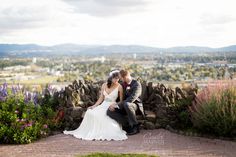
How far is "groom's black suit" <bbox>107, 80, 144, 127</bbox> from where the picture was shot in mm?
9289

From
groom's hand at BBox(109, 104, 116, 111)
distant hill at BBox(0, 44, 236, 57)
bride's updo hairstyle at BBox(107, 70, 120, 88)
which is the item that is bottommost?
distant hill at BBox(0, 44, 236, 57)

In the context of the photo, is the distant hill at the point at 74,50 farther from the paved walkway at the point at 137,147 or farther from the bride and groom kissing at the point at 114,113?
the paved walkway at the point at 137,147

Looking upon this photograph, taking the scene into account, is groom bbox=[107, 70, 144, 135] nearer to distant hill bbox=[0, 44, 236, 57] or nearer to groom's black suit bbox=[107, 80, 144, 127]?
groom's black suit bbox=[107, 80, 144, 127]

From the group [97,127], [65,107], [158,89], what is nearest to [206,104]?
[158,89]

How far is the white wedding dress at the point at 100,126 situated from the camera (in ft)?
29.5

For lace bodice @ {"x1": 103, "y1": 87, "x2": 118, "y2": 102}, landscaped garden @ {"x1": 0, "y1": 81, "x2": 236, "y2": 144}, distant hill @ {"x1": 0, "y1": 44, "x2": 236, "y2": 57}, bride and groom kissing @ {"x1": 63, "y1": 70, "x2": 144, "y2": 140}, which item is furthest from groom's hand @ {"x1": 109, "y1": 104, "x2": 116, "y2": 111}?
distant hill @ {"x1": 0, "y1": 44, "x2": 236, "y2": 57}

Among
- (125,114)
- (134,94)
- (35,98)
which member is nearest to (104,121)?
(125,114)

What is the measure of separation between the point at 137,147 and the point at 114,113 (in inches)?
62.4

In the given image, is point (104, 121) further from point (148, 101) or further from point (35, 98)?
point (35, 98)

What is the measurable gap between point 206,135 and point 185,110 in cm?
113

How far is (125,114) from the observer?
957 centimetres

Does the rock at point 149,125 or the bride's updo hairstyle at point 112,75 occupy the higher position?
the bride's updo hairstyle at point 112,75

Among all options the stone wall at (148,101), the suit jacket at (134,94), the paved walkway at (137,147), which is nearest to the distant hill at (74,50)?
the stone wall at (148,101)

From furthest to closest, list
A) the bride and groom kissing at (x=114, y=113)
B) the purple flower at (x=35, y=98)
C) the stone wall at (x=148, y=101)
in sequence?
1. the purple flower at (x=35, y=98)
2. the stone wall at (x=148, y=101)
3. the bride and groom kissing at (x=114, y=113)
